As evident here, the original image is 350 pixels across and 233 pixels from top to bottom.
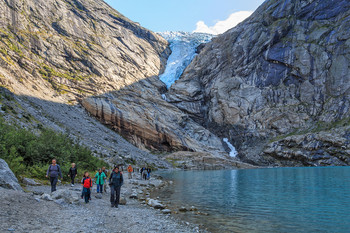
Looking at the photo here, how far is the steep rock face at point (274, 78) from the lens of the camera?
109 meters

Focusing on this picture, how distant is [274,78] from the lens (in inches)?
4796

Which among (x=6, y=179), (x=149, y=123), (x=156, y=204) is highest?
(x=149, y=123)

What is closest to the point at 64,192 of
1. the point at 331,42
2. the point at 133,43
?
the point at 331,42

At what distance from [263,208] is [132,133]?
280 feet

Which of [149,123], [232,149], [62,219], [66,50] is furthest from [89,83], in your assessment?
[62,219]

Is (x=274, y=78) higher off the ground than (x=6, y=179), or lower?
higher

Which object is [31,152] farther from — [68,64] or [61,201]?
[68,64]

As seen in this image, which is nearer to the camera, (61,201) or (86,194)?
(61,201)

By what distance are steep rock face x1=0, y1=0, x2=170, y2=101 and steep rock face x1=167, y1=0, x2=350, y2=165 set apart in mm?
33650

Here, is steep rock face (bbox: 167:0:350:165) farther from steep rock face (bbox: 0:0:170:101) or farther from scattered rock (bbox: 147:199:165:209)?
scattered rock (bbox: 147:199:165:209)

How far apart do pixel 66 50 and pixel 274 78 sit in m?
101

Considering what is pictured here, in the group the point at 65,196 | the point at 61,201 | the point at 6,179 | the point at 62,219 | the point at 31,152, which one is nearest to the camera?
the point at 62,219

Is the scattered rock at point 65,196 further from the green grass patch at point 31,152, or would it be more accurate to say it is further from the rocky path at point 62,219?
the green grass patch at point 31,152

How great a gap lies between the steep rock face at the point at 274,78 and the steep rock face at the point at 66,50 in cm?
3365
